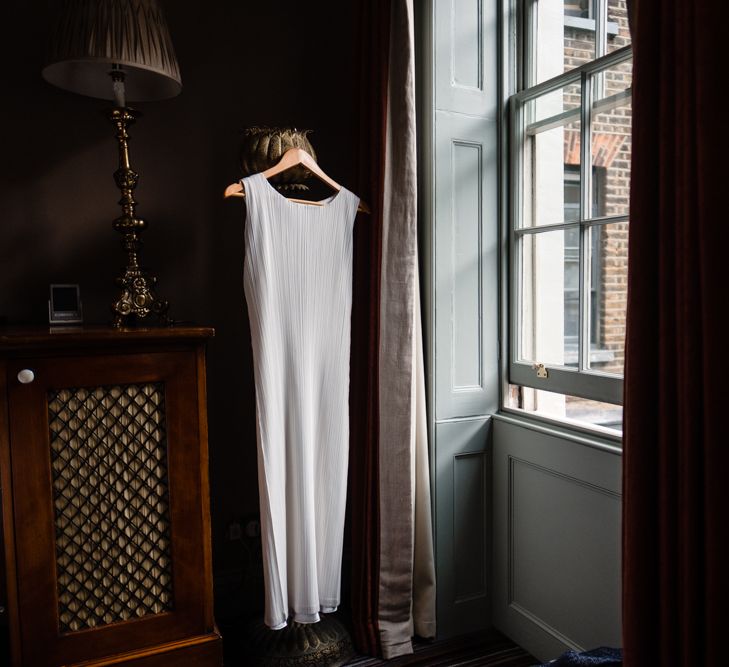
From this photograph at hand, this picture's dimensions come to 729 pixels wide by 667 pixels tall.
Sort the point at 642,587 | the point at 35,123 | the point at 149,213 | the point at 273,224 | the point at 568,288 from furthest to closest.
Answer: the point at 149,213 < the point at 35,123 < the point at 568,288 < the point at 273,224 < the point at 642,587

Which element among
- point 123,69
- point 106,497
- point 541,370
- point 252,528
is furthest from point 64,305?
point 541,370

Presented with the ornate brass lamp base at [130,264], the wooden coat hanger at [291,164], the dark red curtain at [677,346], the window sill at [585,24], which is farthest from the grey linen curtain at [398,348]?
the dark red curtain at [677,346]

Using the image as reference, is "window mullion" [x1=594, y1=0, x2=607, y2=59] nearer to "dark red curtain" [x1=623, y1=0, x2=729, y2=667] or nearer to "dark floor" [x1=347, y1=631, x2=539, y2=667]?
"dark red curtain" [x1=623, y1=0, x2=729, y2=667]

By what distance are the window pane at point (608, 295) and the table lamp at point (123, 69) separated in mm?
1319

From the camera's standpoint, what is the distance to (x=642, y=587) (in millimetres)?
1272

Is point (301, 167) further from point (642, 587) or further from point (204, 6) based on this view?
point (642, 587)

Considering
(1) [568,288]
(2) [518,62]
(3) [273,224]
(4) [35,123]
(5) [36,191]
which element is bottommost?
(1) [568,288]

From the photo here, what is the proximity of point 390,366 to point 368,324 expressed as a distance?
18 centimetres

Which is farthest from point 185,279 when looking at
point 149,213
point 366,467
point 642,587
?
point 642,587

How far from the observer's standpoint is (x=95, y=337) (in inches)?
65.8

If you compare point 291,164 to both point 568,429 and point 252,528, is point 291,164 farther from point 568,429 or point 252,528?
point 252,528

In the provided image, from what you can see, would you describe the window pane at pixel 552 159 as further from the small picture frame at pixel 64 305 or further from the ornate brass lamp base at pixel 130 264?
the small picture frame at pixel 64 305

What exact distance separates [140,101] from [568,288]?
158cm

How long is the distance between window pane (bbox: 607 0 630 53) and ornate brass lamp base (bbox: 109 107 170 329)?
1.44 metres
